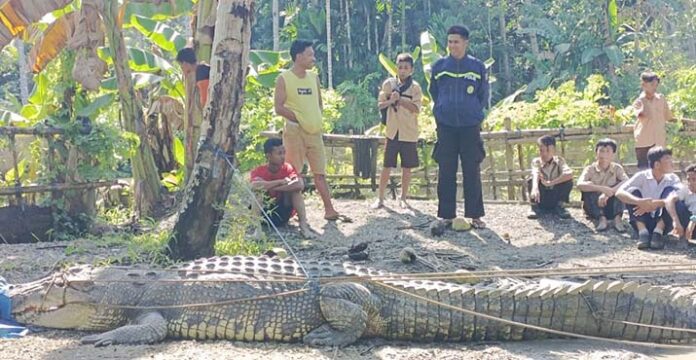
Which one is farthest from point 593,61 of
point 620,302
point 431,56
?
point 620,302

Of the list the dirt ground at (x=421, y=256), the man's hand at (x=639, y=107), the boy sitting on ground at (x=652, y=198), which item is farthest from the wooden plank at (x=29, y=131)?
the man's hand at (x=639, y=107)

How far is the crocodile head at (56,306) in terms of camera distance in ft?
16.2

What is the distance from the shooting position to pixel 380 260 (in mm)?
6539

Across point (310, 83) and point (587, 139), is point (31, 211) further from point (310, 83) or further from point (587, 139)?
point (587, 139)

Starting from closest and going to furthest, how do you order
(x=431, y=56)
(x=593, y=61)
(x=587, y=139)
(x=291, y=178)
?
(x=291, y=178)
(x=587, y=139)
(x=431, y=56)
(x=593, y=61)

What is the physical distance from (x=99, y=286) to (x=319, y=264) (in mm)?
1308

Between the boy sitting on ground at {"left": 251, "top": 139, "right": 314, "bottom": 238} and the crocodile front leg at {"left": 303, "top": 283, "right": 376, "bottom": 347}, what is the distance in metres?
2.48

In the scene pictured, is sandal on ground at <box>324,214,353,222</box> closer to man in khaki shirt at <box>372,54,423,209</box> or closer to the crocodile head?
man in khaki shirt at <box>372,54,423,209</box>

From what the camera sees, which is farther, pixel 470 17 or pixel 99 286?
pixel 470 17

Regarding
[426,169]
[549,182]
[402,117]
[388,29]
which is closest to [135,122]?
[402,117]

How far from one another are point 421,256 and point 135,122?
4166mm

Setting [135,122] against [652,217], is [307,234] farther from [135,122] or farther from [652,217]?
[652,217]

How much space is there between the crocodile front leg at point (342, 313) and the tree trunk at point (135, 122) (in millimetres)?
4842

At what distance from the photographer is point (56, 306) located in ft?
16.2
